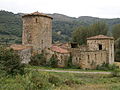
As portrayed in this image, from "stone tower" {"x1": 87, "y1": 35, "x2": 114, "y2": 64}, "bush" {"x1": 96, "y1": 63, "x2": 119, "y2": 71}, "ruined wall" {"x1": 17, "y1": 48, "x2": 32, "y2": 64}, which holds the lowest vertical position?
"bush" {"x1": 96, "y1": 63, "x2": 119, "y2": 71}

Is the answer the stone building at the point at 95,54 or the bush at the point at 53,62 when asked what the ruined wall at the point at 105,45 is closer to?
the stone building at the point at 95,54

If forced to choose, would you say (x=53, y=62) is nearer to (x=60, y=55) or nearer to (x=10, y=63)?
(x=60, y=55)

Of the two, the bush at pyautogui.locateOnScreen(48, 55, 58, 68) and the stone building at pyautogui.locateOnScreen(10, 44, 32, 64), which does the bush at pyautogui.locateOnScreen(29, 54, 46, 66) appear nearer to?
the stone building at pyautogui.locateOnScreen(10, 44, 32, 64)

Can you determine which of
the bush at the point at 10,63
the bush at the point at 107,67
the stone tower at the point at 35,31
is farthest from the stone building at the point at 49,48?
the bush at the point at 10,63

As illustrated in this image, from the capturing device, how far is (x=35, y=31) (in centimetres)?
3472

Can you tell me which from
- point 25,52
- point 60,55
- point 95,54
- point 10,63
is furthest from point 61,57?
point 10,63

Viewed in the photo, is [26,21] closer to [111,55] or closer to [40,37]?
[40,37]

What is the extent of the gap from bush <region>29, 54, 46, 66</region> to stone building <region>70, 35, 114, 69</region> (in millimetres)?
5059

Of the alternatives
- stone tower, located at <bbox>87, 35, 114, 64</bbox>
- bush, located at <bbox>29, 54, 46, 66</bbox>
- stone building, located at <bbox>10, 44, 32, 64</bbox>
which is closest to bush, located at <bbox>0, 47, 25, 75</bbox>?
stone building, located at <bbox>10, 44, 32, 64</bbox>

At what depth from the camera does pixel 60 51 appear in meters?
33.5

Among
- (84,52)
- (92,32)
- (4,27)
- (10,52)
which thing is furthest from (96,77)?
(4,27)

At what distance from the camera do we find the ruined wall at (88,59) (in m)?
32.6

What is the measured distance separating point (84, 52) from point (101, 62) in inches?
138

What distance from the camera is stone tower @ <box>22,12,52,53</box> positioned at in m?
34.7
